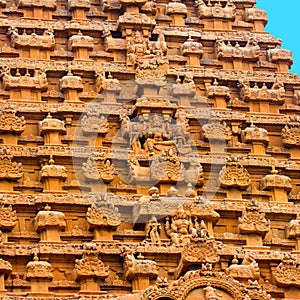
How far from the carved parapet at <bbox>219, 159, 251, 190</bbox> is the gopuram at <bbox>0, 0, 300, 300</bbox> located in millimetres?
29

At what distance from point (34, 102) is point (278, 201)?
789cm

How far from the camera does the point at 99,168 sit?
51.7 m

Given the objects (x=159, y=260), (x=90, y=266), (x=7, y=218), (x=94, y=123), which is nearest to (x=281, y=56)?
(x=94, y=123)

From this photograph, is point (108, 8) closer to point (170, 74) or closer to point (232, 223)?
point (170, 74)

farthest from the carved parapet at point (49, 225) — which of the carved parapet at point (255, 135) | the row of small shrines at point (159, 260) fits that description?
Answer: the carved parapet at point (255, 135)

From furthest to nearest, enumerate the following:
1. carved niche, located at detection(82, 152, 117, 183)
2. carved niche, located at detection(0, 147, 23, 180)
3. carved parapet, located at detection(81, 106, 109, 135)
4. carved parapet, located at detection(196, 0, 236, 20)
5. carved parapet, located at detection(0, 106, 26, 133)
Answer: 1. carved parapet, located at detection(196, 0, 236, 20)
2. carved parapet, located at detection(81, 106, 109, 135)
3. carved parapet, located at detection(0, 106, 26, 133)
4. carved niche, located at detection(82, 152, 117, 183)
5. carved niche, located at detection(0, 147, 23, 180)

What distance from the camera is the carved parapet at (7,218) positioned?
49.6m

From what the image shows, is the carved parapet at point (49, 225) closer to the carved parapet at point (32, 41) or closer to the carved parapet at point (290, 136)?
the carved parapet at point (32, 41)

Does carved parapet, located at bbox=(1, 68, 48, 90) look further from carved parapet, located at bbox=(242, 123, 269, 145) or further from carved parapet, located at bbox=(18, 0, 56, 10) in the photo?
carved parapet, located at bbox=(242, 123, 269, 145)

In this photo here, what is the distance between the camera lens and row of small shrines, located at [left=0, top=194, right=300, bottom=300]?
46.8 m

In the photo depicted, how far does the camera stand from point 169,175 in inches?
2035

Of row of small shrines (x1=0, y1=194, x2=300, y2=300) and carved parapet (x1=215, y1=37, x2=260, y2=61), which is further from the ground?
carved parapet (x1=215, y1=37, x2=260, y2=61)

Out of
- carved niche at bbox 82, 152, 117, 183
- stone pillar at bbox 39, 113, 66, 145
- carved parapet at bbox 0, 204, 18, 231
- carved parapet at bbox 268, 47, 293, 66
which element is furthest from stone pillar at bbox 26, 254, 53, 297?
carved parapet at bbox 268, 47, 293, 66

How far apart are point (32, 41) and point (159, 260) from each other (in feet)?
30.7
